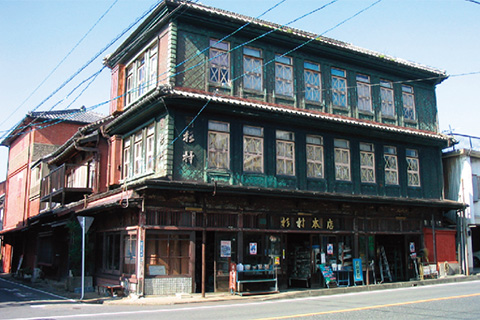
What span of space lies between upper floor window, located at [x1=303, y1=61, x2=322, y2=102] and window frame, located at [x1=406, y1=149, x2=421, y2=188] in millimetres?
6243

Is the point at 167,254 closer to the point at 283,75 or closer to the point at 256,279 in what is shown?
the point at 256,279

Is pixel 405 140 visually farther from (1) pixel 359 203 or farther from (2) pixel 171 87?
(2) pixel 171 87

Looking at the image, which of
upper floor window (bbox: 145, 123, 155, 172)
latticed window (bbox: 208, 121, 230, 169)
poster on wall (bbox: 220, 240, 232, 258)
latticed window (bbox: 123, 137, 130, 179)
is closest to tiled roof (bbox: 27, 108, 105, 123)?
latticed window (bbox: 123, 137, 130, 179)

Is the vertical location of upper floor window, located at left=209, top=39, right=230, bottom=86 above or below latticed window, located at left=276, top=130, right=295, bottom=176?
above

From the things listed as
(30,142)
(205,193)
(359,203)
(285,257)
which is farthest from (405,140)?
(30,142)

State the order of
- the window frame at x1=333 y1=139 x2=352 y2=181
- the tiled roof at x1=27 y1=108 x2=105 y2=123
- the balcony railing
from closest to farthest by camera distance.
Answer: the window frame at x1=333 y1=139 x2=352 y2=181
the balcony railing
the tiled roof at x1=27 y1=108 x2=105 y2=123

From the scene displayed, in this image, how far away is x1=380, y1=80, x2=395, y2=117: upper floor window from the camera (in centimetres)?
2377

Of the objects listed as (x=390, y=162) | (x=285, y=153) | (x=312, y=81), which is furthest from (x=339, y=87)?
(x=285, y=153)

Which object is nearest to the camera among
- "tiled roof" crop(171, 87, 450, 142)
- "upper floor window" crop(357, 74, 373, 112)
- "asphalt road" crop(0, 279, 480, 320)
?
"asphalt road" crop(0, 279, 480, 320)

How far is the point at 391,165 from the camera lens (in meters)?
23.3

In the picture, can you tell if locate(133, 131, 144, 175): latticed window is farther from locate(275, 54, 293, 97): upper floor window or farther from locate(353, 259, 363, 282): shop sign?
locate(353, 259, 363, 282): shop sign

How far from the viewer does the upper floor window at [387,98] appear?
23.8 m

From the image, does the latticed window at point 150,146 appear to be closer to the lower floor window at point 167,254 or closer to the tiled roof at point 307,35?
the lower floor window at point 167,254

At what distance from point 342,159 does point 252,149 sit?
5.07 metres
